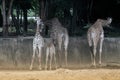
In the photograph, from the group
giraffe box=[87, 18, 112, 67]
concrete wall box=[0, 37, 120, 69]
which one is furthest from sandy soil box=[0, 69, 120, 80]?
concrete wall box=[0, 37, 120, 69]

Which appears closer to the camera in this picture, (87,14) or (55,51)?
(55,51)

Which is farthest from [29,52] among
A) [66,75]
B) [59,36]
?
[66,75]

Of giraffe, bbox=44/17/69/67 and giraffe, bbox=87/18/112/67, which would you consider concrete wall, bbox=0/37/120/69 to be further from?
giraffe, bbox=44/17/69/67

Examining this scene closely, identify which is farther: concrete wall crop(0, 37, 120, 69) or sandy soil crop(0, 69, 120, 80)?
concrete wall crop(0, 37, 120, 69)

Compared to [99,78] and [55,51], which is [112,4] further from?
[99,78]

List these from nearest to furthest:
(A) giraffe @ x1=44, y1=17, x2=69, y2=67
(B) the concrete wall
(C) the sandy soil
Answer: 1. (C) the sandy soil
2. (A) giraffe @ x1=44, y1=17, x2=69, y2=67
3. (B) the concrete wall

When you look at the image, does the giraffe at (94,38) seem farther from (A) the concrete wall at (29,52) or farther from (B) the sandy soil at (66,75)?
(B) the sandy soil at (66,75)

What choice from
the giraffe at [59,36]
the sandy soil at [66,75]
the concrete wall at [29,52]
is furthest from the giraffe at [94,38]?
the sandy soil at [66,75]

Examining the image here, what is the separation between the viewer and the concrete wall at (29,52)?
14.0m

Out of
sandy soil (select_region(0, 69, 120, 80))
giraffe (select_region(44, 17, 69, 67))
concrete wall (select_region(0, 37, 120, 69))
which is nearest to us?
sandy soil (select_region(0, 69, 120, 80))

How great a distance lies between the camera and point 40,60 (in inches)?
540

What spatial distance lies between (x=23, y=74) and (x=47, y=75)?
2.58ft

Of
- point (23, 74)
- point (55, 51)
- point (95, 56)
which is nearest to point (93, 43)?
point (95, 56)

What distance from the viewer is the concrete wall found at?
46.1 ft
